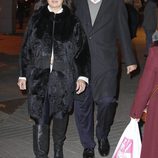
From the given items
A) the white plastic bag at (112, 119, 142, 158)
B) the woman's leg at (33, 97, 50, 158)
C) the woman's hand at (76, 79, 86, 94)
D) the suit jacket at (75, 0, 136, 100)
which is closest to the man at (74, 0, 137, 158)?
the suit jacket at (75, 0, 136, 100)

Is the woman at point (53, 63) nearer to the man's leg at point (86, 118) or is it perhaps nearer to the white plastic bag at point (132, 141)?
the man's leg at point (86, 118)

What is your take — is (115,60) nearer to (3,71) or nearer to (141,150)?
(141,150)

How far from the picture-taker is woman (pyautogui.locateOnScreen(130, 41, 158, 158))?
414cm

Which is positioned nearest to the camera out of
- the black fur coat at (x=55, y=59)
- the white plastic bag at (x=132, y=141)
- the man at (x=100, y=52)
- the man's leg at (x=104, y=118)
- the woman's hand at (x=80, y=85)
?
the white plastic bag at (x=132, y=141)

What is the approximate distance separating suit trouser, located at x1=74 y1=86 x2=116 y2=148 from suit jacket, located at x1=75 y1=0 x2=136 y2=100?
0.10 m

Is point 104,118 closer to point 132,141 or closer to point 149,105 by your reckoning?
point 132,141

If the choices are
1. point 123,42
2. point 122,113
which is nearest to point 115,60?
point 123,42

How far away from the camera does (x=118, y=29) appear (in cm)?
600

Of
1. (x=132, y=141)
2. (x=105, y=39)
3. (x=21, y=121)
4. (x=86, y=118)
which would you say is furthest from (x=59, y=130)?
(x=21, y=121)

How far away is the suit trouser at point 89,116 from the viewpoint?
5.93m

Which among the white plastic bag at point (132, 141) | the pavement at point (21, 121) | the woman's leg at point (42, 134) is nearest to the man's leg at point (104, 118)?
the pavement at point (21, 121)

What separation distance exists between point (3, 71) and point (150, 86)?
8966 millimetres

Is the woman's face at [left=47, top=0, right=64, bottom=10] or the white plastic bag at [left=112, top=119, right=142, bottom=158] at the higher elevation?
the woman's face at [left=47, top=0, right=64, bottom=10]

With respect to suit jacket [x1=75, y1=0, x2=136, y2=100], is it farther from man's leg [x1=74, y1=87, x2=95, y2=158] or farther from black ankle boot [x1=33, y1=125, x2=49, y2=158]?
black ankle boot [x1=33, y1=125, x2=49, y2=158]
